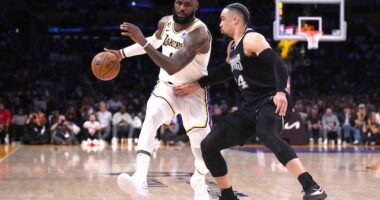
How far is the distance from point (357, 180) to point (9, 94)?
14291mm

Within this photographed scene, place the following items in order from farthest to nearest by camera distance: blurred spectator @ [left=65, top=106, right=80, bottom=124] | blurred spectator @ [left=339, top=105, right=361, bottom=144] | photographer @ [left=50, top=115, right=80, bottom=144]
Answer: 1. blurred spectator @ [left=339, top=105, right=361, bottom=144]
2. blurred spectator @ [left=65, top=106, right=80, bottom=124]
3. photographer @ [left=50, top=115, right=80, bottom=144]

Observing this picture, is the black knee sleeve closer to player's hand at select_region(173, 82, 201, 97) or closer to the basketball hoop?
player's hand at select_region(173, 82, 201, 97)

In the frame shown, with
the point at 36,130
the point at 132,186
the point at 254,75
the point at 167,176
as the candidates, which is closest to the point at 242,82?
the point at 254,75

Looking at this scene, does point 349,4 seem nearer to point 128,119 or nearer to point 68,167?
point 128,119

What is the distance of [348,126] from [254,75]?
14311 mm

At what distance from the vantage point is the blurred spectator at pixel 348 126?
18844 mm

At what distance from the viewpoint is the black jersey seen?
5.43 metres

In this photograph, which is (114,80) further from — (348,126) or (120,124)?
(348,126)

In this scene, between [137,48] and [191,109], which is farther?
[137,48]

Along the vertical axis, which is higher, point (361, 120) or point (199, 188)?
point (361, 120)

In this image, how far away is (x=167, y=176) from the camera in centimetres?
882

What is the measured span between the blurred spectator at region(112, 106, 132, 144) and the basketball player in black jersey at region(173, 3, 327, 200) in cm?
1273

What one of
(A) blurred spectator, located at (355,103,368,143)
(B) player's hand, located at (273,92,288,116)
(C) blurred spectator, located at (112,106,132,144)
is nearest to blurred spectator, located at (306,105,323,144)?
(A) blurred spectator, located at (355,103,368,143)

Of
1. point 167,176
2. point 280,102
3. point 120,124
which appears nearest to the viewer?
point 280,102
